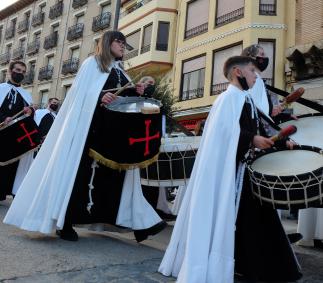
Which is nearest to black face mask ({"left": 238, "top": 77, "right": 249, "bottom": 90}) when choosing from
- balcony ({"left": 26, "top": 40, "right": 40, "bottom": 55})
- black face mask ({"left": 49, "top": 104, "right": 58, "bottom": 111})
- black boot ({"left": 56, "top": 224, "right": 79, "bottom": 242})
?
black boot ({"left": 56, "top": 224, "right": 79, "bottom": 242})

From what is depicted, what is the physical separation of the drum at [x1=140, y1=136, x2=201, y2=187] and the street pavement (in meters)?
0.67

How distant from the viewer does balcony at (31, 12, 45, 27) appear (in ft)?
120

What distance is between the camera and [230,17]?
20.0 meters

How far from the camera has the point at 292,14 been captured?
1827 cm

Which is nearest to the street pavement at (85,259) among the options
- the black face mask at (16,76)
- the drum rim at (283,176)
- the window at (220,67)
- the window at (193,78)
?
the drum rim at (283,176)

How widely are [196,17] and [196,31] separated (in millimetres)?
750

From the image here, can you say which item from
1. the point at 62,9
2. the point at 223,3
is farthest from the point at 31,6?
the point at 223,3

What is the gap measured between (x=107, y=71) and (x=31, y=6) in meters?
37.7

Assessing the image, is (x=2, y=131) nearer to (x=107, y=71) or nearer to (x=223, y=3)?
(x=107, y=71)

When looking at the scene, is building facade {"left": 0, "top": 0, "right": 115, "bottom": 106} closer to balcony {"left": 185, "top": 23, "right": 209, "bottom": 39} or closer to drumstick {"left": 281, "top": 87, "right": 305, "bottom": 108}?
balcony {"left": 185, "top": 23, "right": 209, "bottom": 39}

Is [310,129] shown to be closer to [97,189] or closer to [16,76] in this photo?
[97,189]

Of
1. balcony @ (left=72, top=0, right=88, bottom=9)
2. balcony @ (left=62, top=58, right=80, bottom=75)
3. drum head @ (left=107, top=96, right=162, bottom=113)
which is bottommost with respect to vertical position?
drum head @ (left=107, top=96, right=162, bottom=113)

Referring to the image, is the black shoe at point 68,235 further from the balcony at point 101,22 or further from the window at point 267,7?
the balcony at point 101,22

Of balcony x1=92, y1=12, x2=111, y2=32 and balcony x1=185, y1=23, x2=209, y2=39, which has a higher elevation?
balcony x1=92, y1=12, x2=111, y2=32
